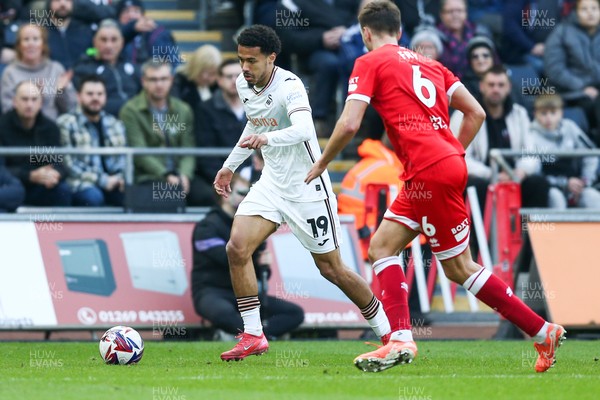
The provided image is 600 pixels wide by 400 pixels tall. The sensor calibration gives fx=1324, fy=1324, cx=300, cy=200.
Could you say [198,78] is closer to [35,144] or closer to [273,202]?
[35,144]

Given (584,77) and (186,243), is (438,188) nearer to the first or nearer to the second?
(186,243)

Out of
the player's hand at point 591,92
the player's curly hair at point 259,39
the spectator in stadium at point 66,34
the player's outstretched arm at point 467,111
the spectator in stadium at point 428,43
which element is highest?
the spectator in stadium at point 66,34

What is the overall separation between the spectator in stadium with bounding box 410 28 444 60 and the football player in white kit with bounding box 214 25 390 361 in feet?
21.0

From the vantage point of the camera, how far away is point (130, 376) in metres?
9.44

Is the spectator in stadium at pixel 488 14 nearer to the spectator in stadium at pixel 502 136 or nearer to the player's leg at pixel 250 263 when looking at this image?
the spectator in stadium at pixel 502 136

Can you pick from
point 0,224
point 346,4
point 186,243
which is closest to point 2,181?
point 0,224

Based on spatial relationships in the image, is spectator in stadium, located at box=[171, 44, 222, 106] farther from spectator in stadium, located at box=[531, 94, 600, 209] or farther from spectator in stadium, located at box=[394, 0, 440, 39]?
spectator in stadium, located at box=[531, 94, 600, 209]

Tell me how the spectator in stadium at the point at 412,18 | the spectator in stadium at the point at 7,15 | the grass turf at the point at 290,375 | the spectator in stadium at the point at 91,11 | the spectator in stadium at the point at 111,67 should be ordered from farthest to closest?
the spectator in stadium at the point at 412,18
the spectator in stadium at the point at 91,11
the spectator in stadium at the point at 7,15
the spectator in stadium at the point at 111,67
the grass turf at the point at 290,375

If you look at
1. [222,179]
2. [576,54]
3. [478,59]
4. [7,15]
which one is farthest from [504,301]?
[7,15]

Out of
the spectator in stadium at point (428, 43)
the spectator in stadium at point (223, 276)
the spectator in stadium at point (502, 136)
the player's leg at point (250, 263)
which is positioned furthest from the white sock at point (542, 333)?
the spectator in stadium at point (428, 43)

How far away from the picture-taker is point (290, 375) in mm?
9531

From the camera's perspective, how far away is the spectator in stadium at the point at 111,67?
55.7ft

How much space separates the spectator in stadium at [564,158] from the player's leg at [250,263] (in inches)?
268

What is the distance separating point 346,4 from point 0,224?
21.9 ft
